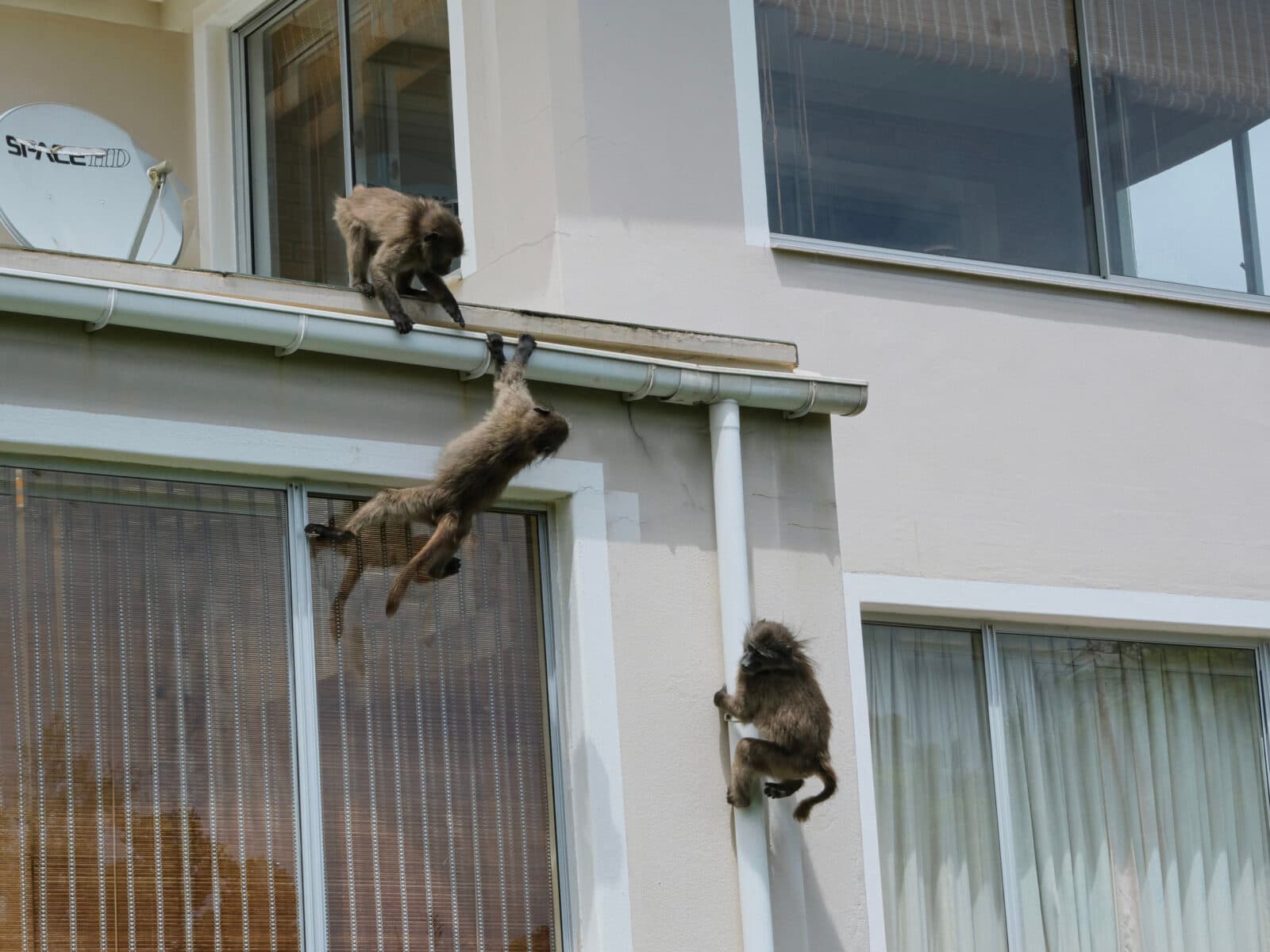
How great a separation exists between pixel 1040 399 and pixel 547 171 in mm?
2590

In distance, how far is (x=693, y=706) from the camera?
23.6ft

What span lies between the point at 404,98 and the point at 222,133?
1686mm

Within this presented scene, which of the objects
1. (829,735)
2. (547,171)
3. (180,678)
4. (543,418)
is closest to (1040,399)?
(547,171)

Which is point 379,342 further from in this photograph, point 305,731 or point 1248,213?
point 1248,213

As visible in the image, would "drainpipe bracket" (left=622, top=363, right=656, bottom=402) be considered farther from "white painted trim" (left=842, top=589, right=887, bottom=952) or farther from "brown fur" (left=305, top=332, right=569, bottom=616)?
"white painted trim" (left=842, top=589, right=887, bottom=952)

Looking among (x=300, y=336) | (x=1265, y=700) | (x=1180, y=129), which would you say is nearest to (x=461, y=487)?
(x=300, y=336)

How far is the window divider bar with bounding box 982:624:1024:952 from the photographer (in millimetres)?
9605

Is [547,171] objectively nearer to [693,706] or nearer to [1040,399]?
[1040,399]

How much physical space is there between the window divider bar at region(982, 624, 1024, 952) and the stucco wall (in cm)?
229

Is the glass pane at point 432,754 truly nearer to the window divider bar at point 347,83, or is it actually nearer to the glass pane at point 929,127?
the glass pane at point 929,127

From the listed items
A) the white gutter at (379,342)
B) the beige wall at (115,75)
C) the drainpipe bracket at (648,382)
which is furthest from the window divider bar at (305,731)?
the beige wall at (115,75)

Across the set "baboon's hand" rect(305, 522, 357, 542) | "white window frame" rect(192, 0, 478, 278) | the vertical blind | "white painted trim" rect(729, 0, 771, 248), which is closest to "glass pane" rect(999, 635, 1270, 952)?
"white painted trim" rect(729, 0, 771, 248)

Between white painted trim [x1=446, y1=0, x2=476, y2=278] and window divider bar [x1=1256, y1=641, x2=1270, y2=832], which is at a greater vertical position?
white painted trim [x1=446, y1=0, x2=476, y2=278]

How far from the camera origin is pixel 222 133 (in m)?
12.0
